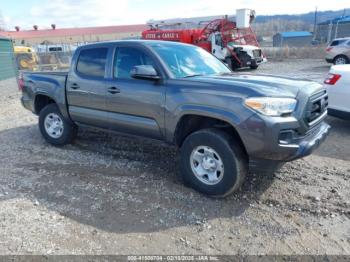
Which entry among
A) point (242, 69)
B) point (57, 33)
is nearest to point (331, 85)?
point (242, 69)

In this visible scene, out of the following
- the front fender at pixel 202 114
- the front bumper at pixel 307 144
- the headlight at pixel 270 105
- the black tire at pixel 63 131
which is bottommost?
the black tire at pixel 63 131

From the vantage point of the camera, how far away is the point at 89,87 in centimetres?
501

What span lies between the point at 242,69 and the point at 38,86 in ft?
49.5

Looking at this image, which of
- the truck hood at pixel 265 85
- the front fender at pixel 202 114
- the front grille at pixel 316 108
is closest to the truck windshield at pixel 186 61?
the truck hood at pixel 265 85

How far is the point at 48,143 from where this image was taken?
6.16 m

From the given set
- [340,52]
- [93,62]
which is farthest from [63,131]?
[340,52]

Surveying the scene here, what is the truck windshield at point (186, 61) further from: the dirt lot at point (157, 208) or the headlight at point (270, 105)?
the dirt lot at point (157, 208)

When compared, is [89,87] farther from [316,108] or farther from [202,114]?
[316,108]

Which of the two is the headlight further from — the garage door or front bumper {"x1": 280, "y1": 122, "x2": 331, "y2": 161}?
the garage door

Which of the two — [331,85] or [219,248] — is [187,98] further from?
[331,85]

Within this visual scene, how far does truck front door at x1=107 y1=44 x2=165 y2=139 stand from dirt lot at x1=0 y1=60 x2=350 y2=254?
2.26 feet

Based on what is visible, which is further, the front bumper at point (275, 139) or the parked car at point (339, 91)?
the parked car at point (339, 91)

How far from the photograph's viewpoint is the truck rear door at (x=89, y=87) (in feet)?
16.1

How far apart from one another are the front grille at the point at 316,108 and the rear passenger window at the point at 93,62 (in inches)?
118
